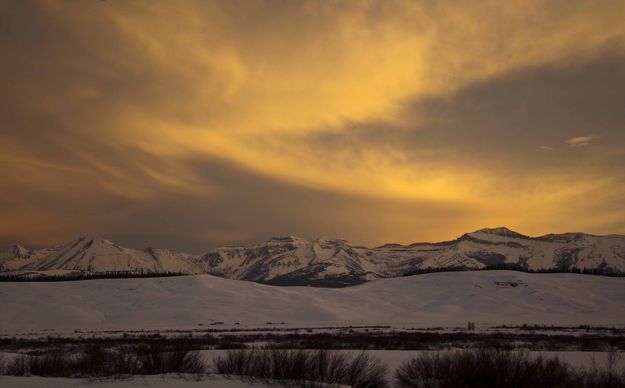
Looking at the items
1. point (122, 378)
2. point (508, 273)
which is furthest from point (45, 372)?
point (508, 273)

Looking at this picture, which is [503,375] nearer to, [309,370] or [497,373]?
[497,373]

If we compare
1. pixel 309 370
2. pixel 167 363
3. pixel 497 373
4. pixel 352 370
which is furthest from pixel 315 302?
pixel 497 373

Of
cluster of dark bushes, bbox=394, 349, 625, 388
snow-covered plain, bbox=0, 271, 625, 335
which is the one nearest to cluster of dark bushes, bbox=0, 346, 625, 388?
cluster of dark bushes, bbox=394, 349, 625, 388

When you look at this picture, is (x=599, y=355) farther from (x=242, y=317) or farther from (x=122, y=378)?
(x=242, y=317)

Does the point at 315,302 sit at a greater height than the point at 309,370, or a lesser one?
lesser

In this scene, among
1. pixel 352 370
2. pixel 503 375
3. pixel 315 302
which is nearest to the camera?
pixel 503 375

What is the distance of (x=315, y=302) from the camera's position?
103 m

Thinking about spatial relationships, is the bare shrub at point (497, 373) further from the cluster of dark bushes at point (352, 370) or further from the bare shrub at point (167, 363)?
the bare shrub at point (167, 363)

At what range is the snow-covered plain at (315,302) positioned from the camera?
275 feet

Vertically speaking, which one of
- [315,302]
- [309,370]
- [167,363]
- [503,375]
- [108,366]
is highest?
[503,375]

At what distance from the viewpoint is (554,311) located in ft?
309

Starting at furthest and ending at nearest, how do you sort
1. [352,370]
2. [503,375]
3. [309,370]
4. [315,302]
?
1. [315,302]
2. [352,370]
3. [309,370]
4. [503,375]

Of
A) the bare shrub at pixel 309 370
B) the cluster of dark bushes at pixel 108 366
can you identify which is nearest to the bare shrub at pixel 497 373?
the bare shrub at pixel 309 370

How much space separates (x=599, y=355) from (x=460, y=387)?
14.9m
